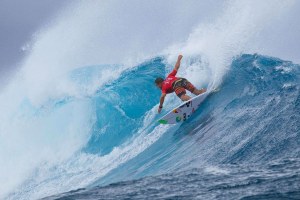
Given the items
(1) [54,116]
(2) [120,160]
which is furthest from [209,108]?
(1) [54,116]

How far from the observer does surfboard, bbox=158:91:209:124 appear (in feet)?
37.3

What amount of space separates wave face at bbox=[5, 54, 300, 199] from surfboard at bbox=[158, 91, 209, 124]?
0.55 ft

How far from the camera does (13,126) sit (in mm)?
17172

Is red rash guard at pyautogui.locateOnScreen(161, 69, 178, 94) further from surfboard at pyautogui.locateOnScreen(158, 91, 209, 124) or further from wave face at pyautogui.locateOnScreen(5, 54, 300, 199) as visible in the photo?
wave face at pyautogui.locateOnScreen(5, 54, 300, 199)

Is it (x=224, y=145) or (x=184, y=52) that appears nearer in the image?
(x=224, y=145)

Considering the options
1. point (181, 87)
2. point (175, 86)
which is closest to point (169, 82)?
point (175, 86)

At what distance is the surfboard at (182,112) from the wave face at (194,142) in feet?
0.55

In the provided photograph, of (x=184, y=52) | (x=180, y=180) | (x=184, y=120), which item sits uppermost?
(x=184, y=52)

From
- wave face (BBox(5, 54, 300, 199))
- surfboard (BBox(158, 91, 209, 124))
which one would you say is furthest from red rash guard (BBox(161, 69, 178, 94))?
wave face (BBox(5, 54, 300, 199))

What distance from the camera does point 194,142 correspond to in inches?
386

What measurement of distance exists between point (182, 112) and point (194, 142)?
5.59ft

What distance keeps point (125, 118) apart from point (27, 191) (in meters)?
3.34

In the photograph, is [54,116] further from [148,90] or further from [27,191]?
[27,191]

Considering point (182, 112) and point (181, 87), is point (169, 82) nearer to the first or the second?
point (181, 87)
